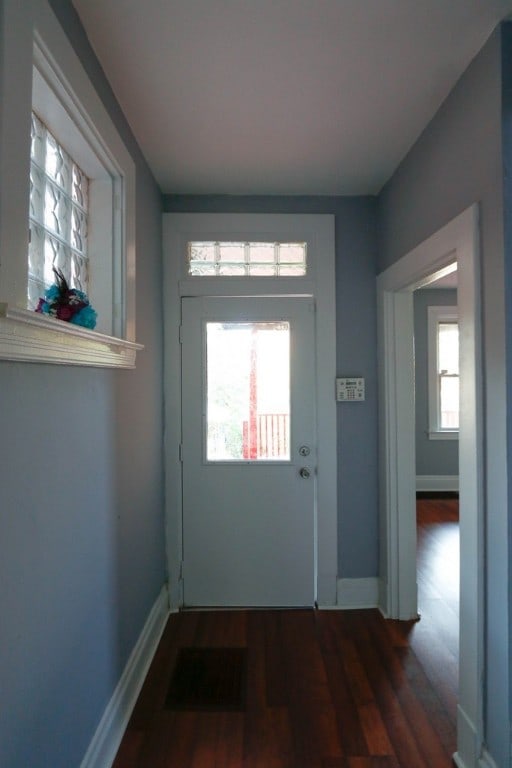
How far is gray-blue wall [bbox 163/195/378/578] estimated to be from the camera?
2705 millimetres

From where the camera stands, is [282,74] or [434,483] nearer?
[282,74]

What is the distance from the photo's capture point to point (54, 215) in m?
1.47

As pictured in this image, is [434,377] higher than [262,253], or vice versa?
[262,253]

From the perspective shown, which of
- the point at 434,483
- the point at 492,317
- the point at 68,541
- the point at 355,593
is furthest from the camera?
the point at 434,483

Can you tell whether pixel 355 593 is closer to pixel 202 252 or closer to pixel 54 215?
pixel 202 252

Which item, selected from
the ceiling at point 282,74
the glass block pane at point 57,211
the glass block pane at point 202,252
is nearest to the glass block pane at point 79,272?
the glass block pane at point 57,211

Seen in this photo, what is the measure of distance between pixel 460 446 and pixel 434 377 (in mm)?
3986

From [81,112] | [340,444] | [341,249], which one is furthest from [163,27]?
[340,444]

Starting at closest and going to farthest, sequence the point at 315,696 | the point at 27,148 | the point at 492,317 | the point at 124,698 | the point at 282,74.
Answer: the point at 27,148
the point at 492,317
the point at 282,74
the point at 124,698
the point at 315,696

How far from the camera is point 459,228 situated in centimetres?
164

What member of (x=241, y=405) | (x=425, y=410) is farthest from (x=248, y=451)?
(x=425, y=410)

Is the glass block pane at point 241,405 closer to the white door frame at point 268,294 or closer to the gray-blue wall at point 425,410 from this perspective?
the white door frame at point 268,294

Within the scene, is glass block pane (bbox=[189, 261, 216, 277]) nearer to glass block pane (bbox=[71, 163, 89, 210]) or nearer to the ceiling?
the ceiling

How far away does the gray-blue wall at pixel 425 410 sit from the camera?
17.5 feet
